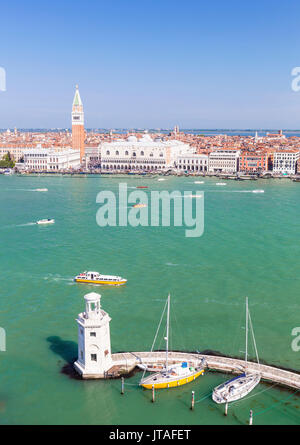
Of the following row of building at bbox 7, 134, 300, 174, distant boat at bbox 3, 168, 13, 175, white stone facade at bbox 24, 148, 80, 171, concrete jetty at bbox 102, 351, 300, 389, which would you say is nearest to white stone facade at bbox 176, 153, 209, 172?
row of building at bbox 7, 134, 300, 174

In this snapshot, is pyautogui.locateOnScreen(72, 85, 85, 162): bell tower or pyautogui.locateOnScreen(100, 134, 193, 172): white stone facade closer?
pyautogui.locateOnScreen(100, 134, 193, 172): white stone facade

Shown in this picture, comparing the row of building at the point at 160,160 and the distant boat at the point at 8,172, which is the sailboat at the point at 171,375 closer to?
Result: the row of building at the point at 160,160

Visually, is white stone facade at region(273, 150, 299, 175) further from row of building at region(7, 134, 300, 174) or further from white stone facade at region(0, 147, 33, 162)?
white stone facade at region(0, 147, 33, 162)

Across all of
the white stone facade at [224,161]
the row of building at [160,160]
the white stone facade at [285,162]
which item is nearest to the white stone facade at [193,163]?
the row of building at [160,160]

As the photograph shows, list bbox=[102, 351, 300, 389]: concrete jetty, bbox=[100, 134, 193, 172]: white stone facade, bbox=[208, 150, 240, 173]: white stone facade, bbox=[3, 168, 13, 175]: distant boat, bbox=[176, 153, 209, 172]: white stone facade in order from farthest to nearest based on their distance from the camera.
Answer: bbox=[100, 134, 193, 172]: white stone facade
bbox=[176, 153, 209, 172]: white stone facade
bbox=[208, 150, 240, 173]: white stone facade
bbox=[3, 168, 13, 175]: distant boat
bbox=[102, 351, 300, 389]: concrete jetty

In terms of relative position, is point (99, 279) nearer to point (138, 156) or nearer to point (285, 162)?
point (285, 162)

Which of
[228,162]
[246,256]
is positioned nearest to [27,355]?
[246,256]

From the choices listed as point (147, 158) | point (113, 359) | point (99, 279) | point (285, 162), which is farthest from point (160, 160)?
point (113, 359)
